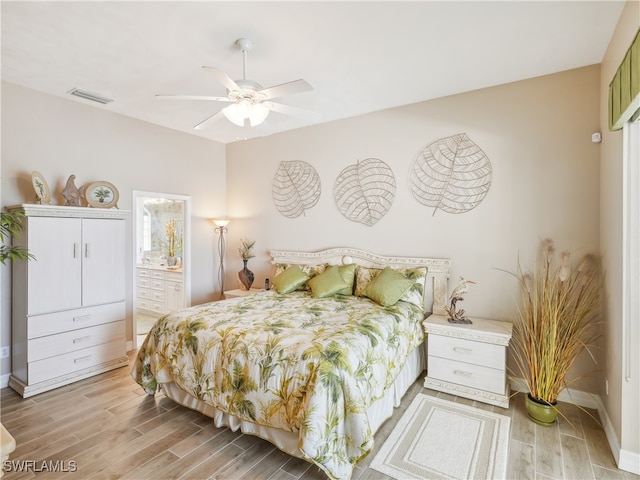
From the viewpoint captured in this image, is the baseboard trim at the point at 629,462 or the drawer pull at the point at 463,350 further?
the drawer pull at the point at 463,350

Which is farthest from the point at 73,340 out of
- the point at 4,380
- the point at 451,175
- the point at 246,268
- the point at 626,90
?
the point at 626,90

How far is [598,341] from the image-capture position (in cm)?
279

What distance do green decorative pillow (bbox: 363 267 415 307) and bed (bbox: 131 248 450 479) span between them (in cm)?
1

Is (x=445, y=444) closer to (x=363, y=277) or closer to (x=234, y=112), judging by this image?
(x=363, y=277)

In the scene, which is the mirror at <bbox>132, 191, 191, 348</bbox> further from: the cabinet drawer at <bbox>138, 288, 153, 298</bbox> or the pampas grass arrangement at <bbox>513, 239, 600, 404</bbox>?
the pampas grass arrangement at <bbox>513, 239, 600, 404</bbox>

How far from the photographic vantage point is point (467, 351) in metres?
2.97

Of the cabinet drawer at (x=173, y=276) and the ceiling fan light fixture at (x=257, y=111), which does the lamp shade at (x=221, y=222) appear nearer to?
the cabinet drawer at (x=173, y=276)

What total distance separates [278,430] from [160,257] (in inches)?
206

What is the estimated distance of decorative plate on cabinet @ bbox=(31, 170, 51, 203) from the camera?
3196 mm

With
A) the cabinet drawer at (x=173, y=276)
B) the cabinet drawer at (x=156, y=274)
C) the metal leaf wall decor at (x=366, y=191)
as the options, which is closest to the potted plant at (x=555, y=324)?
the metal leaf wall decor at (x=366, y=191)

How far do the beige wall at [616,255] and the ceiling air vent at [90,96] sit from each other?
4519mm

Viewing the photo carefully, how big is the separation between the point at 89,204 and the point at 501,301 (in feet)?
14.8

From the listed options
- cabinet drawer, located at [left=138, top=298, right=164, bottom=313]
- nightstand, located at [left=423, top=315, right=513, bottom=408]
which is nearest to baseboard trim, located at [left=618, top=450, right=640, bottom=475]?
nightstand, located at [left=423, top=315, right=513, bottom=408]

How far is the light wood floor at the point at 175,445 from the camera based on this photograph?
2.07 metres
